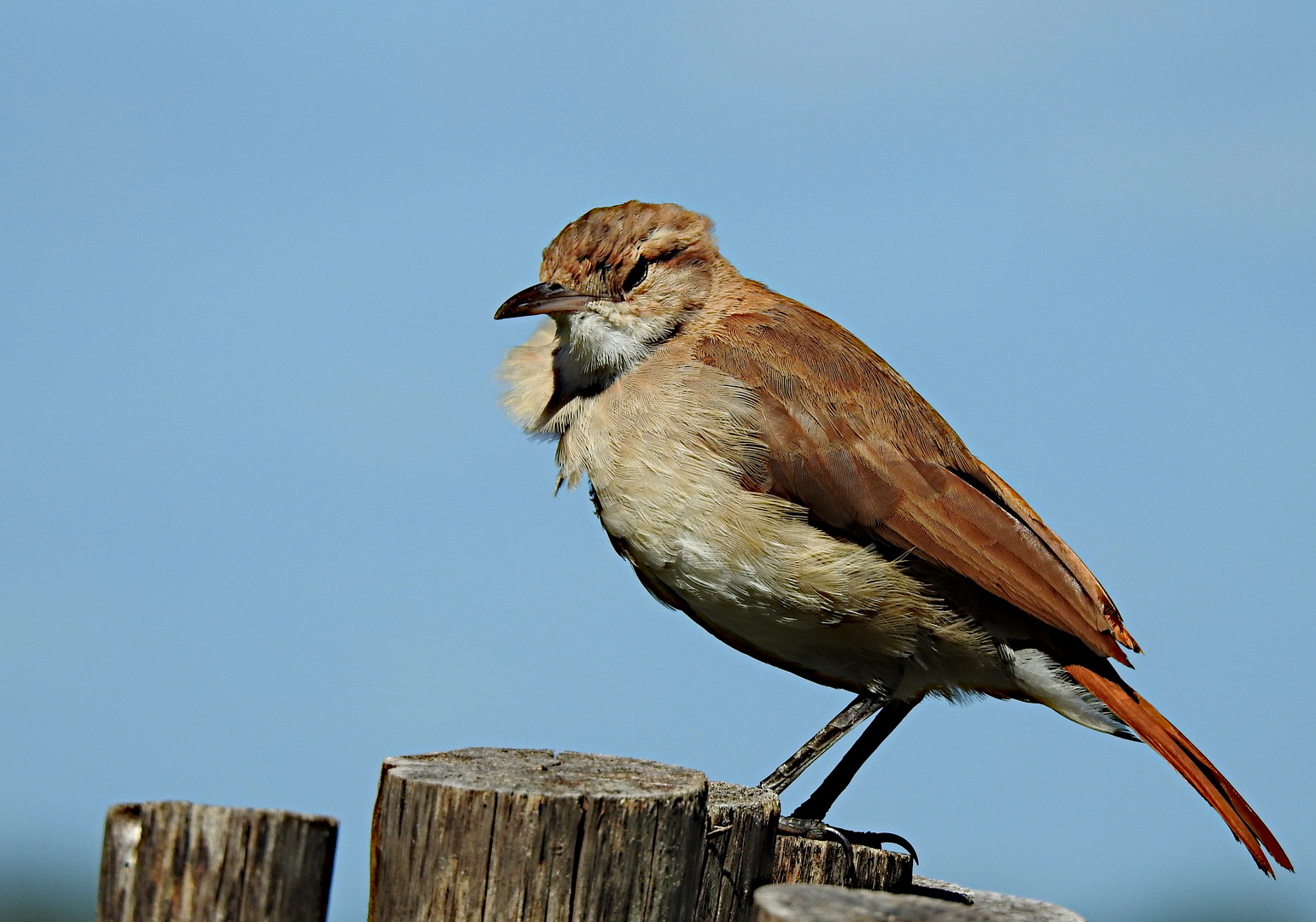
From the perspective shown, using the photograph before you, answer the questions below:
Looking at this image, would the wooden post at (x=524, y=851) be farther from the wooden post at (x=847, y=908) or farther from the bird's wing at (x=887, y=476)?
the bird's wing at (x=887, y=476)

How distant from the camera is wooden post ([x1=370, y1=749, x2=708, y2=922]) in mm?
3354

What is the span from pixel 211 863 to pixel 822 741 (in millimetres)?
2932

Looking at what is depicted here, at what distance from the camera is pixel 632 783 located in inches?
143

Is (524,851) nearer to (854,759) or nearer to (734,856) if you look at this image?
(734,856)

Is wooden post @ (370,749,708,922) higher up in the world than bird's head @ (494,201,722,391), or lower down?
lower down

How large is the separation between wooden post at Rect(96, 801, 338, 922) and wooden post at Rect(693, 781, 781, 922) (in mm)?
1354

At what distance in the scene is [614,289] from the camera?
19.0 feet

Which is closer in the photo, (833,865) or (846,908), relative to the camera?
(846,908)

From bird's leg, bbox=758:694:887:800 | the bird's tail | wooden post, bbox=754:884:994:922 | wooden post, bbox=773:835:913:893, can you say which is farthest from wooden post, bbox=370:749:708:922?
the bird's tail

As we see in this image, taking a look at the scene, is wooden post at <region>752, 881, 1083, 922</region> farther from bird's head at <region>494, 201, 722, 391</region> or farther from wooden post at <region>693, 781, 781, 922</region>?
bird's head at <region>494, 201, 722, 391</region>

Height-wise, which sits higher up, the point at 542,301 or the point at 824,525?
the point at 542,301

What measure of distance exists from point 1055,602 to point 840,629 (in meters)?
0.87

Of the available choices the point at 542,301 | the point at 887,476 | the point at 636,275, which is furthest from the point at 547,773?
the point at 636,275

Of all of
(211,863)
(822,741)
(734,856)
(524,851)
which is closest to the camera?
(211,863)
